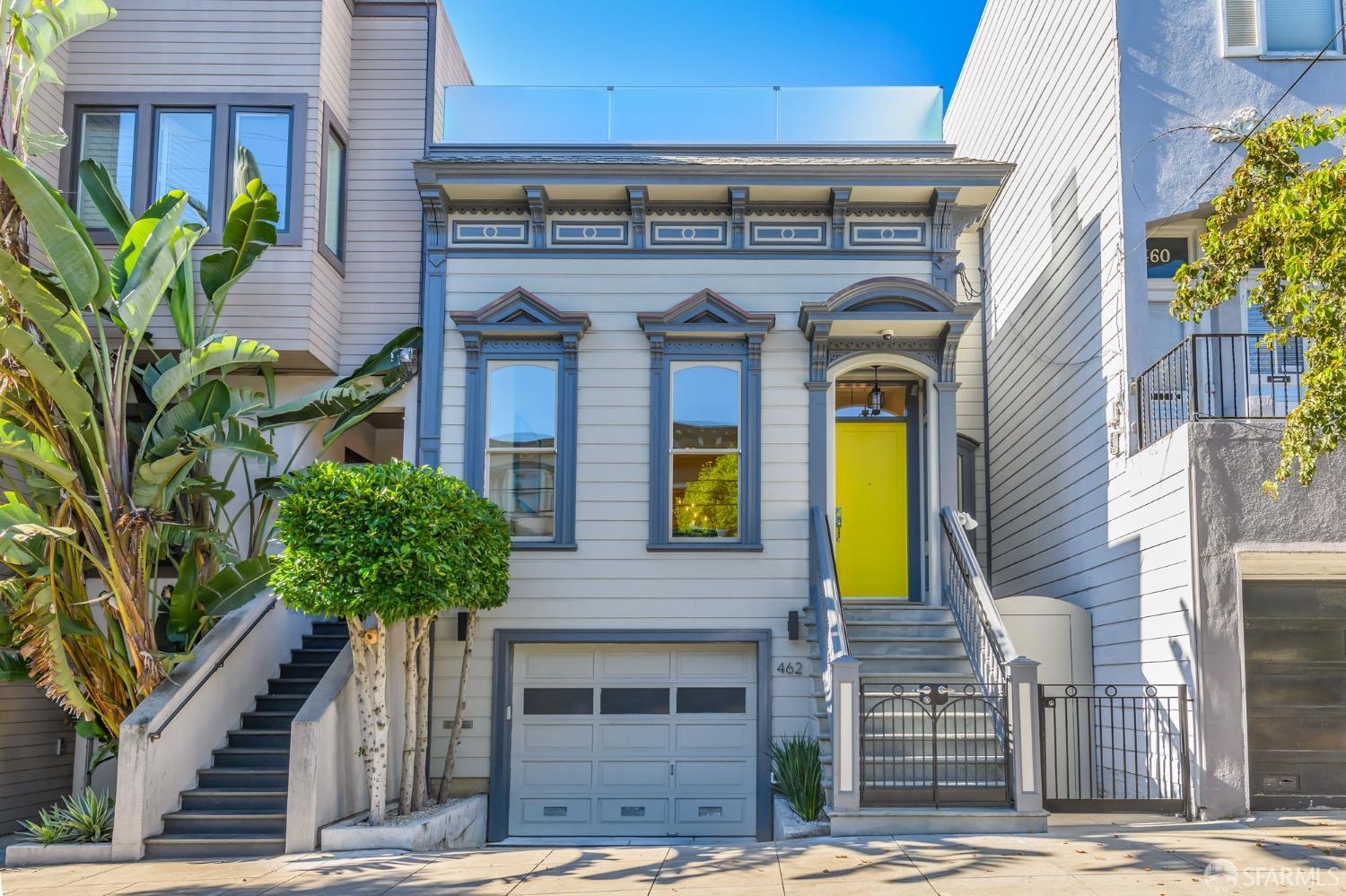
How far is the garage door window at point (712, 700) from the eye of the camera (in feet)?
42.9

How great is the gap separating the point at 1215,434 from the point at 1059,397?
11.1ft

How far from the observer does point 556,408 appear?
1339cm

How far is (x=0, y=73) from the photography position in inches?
442

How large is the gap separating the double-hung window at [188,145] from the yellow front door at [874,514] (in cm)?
685

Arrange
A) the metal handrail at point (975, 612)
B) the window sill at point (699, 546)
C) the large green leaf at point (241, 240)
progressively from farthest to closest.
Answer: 1. the window sill at point (699, 546)
2. the large green leaf at point (241, 240)
3. the metal handrail at point (975, 612)

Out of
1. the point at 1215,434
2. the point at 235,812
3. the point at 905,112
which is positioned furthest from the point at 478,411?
the point at 1215,434

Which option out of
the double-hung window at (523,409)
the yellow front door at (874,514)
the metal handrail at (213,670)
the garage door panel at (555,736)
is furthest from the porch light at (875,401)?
the metal handrail at (213,670)

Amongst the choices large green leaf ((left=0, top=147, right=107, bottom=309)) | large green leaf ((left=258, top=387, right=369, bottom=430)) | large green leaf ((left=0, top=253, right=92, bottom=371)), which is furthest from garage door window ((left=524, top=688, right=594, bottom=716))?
large green leaf ((left=0, top=147, right=107, bottom=309))

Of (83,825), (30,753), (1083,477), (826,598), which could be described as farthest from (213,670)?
(1083,477)

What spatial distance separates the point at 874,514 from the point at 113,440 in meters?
8.01

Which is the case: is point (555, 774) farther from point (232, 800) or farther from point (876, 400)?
point (876, 400)

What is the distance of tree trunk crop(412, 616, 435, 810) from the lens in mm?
11516

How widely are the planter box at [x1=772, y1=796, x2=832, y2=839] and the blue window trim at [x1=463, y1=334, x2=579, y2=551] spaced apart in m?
3.69

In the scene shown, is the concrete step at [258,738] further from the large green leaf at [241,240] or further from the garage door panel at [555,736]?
the large green leaf at [241,240]
